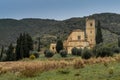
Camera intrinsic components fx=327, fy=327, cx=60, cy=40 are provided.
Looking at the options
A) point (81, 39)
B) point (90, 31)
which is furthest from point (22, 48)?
point (90, 31)

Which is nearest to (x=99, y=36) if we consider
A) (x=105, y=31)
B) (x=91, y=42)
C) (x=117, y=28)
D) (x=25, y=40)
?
(x=91, y=42)

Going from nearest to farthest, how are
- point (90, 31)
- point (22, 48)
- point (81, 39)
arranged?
1. point (22, 48)
2. point (81, 39)
3. point (90, 31)

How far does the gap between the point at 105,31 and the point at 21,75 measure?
150154mm

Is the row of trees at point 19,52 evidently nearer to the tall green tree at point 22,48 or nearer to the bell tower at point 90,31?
the tall green tree at point 22,48

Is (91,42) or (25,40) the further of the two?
(91,42)

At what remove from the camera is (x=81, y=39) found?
101 metres

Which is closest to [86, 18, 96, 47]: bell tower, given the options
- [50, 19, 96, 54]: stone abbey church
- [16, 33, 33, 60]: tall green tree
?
[50, 19, 96, 54]: stone abbey church

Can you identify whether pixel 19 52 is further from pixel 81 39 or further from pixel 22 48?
pixel 81 39

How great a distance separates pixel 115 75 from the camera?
18359mm

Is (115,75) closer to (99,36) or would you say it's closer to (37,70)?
(37,70)

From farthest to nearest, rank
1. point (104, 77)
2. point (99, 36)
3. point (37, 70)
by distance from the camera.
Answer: point (99, 36)
point (37, 70)
point (104, 77)

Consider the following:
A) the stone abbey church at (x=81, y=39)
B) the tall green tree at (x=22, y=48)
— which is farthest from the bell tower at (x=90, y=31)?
the tall green tree at (x=22, y=48)

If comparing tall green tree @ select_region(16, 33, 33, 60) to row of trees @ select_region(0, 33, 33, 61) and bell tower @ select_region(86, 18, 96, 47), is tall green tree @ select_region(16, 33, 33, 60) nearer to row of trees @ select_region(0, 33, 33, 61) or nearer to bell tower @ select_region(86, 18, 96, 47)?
row of trees @ select_region(0, 33, 33, 61)

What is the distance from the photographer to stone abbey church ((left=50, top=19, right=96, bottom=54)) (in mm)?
98688
